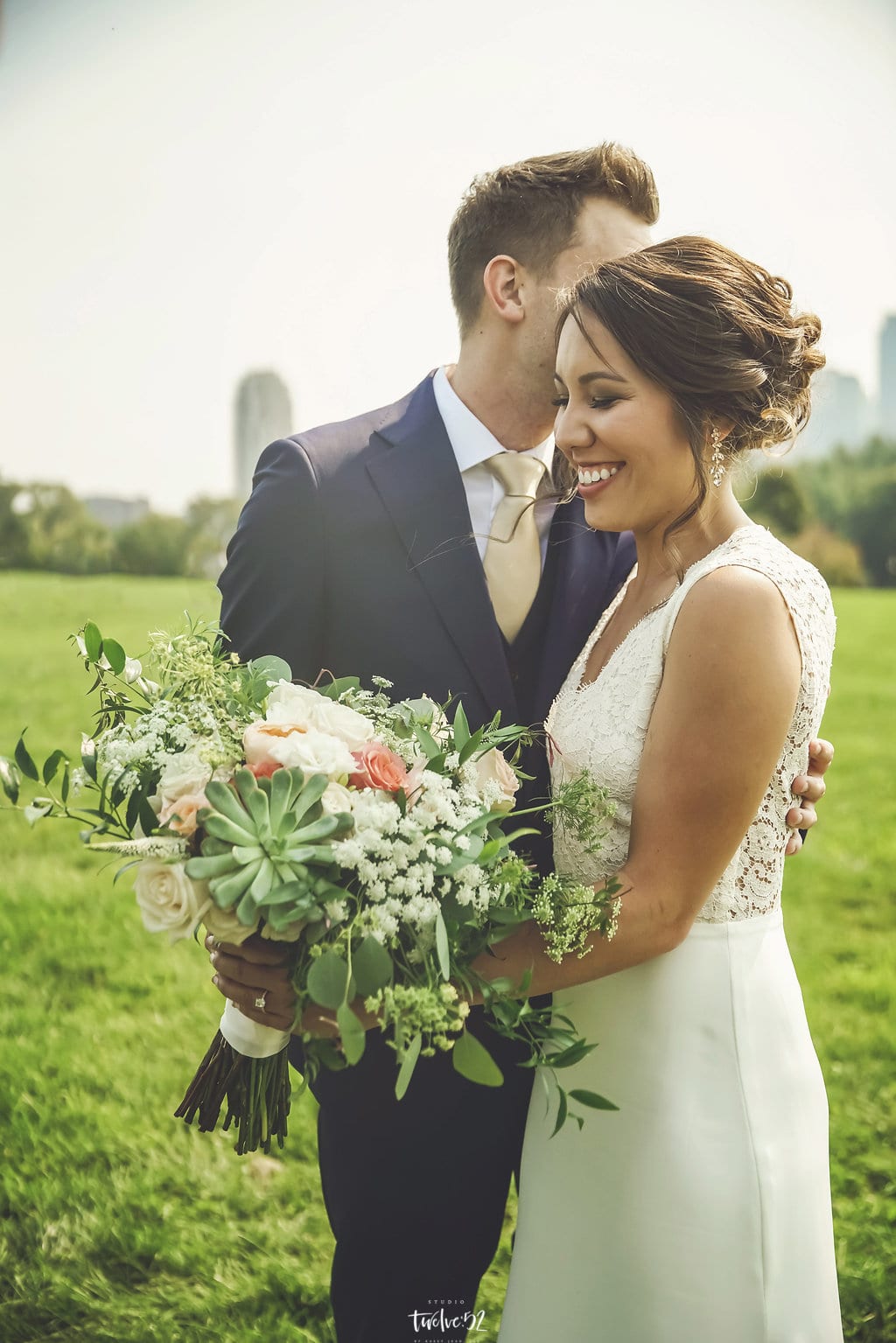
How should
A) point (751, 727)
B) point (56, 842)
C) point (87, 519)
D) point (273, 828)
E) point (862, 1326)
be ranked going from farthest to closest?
1. point (87, 519)
2. point (56, 842)
3. point (862, 1326)
4. point (751, 727)
5. point (273, 828)

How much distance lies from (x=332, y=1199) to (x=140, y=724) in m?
1.55

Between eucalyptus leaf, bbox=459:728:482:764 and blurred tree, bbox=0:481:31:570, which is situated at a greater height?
eucalyptus leaf, bbox=459:728:482:764

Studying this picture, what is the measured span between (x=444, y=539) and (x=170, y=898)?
4.13 ft

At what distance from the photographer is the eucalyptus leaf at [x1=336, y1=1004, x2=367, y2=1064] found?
1464mm

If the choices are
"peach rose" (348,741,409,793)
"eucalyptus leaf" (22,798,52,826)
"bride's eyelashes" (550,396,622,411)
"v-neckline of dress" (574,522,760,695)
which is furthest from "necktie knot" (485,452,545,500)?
"eucalyptus leaf" (22,798,52,826)

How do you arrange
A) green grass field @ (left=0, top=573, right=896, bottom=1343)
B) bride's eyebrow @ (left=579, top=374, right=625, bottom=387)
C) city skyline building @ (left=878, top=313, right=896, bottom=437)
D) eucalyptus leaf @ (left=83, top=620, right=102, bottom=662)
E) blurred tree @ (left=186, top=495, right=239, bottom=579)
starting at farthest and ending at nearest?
1. city skyline building @ (left=878, top=313, right=896, bottom=437)
2. blurred tree @ (left=186, top=495, right=239, bottom=579)
3. green grass field @ (left=0, top=573, right=896, bottom=1343)
4. bride's eyebrow @ (left=579, top=374, right=625, bottom=387)
5. eucalyptus leaf @ (left=83, top=620, right=102, bottom=662)

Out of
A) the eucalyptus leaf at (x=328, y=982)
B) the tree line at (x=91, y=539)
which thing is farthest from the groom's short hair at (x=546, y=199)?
the tree line at (x=91, y=539)

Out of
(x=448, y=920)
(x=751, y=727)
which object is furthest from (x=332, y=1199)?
(x=751, y=727)

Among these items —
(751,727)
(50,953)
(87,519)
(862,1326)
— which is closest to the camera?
(751,727)

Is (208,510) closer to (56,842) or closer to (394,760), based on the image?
(56,842)

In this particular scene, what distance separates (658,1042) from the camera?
214 cm

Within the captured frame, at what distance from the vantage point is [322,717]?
5.57 feet

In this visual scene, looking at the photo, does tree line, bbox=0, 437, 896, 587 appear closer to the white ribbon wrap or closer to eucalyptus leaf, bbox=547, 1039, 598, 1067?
the white ribbon wrap

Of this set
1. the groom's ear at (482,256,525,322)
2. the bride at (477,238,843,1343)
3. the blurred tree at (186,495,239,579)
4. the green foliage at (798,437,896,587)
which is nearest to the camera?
the bride at (477,238,843,1343)
